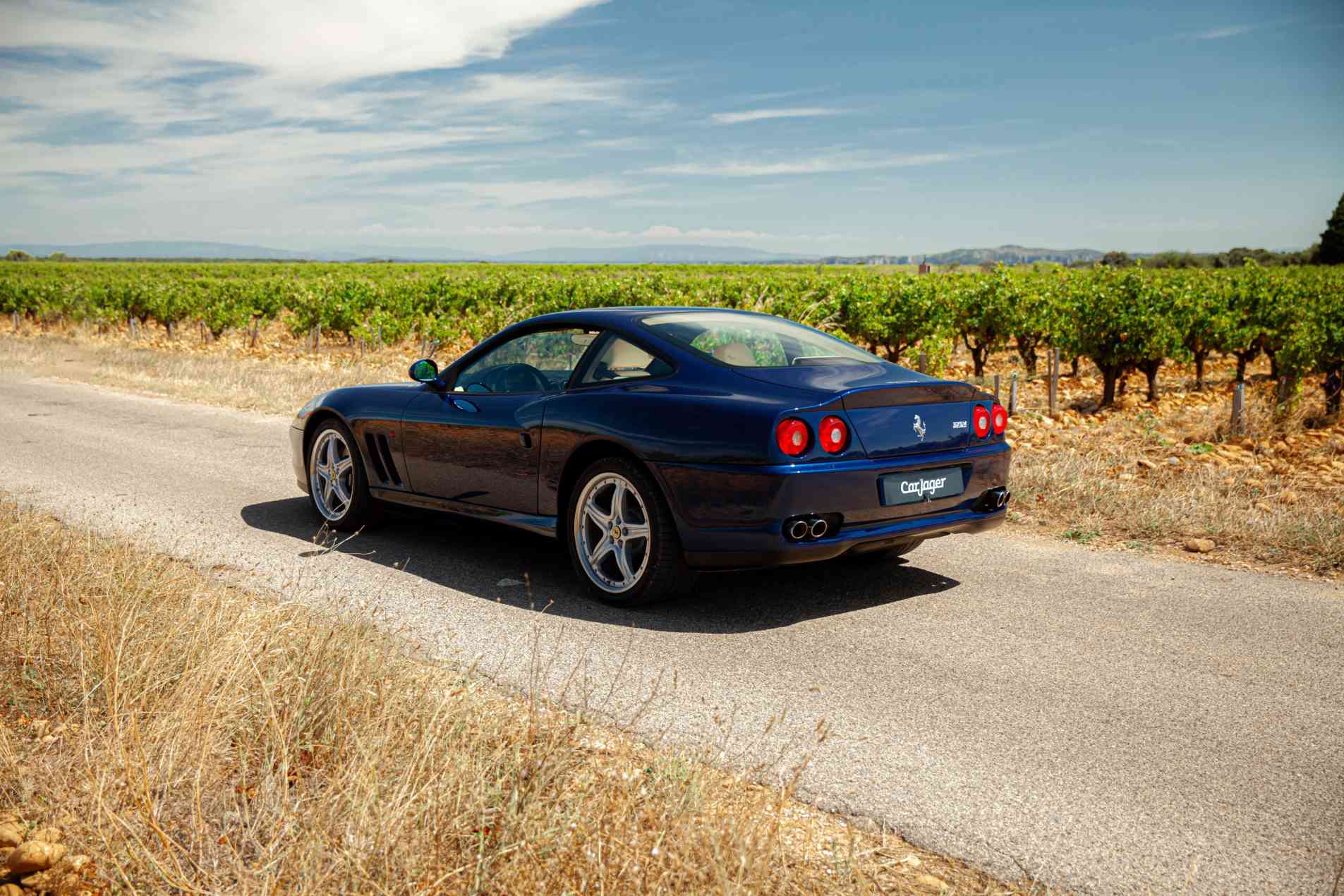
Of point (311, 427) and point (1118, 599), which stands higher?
point (311, 427)

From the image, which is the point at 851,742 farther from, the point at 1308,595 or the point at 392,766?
the point at 1308,595

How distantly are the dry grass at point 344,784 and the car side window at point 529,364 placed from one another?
2094 millimetres

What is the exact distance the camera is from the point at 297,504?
7867 mm

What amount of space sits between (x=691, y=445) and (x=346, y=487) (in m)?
3.09

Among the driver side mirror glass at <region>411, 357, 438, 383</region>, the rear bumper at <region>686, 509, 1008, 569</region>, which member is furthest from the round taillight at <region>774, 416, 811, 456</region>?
the driver side mirror glass at <region>411, 357, 438, 383</region>

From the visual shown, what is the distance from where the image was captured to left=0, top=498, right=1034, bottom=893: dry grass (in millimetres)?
2453

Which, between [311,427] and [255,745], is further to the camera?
[311,427]

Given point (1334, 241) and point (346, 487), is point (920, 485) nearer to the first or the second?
point (346, 487)

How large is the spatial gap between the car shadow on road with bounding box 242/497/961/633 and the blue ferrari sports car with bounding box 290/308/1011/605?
17 centimetres

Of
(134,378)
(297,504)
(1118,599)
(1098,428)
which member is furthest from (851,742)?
(134,378)

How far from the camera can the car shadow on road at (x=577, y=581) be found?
16.9ft

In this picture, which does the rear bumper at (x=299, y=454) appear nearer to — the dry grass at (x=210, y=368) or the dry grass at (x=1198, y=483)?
the dry grass at (x=1198, y=483)

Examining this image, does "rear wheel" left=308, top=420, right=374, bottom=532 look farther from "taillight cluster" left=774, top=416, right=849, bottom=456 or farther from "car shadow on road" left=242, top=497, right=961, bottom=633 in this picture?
"taillight cluster" left=774, top=416, right=849, bottom=456

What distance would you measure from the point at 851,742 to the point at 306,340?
32.4 meters
